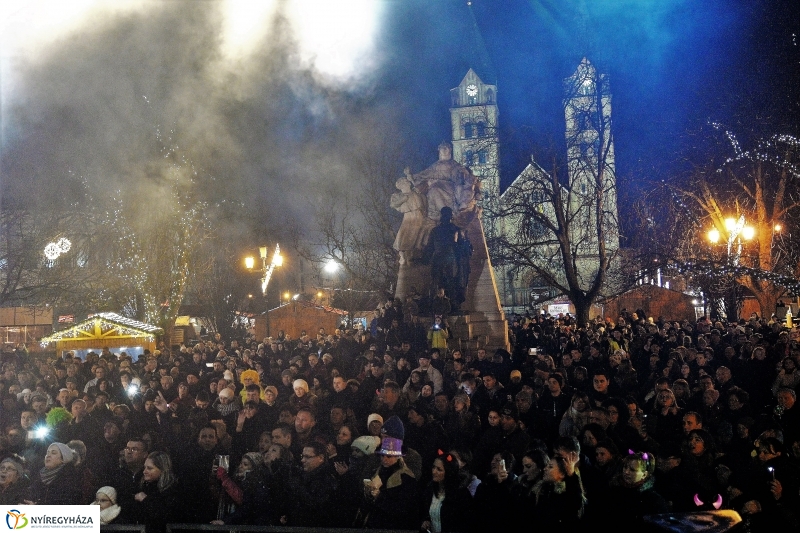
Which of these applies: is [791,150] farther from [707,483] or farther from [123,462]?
[123,462]

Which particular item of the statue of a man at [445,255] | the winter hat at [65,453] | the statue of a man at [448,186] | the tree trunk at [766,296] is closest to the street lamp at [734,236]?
the tree trunk at [766,296]

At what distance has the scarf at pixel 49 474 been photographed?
6035 millimetres

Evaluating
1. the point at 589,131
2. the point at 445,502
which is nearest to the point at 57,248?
the point at 589,131

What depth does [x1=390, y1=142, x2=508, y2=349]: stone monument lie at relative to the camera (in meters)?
13.8

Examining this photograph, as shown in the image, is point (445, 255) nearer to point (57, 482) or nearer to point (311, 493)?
point (311, 493)

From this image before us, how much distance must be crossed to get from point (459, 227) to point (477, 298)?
1.48 m

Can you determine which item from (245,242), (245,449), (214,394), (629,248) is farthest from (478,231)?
(245,242)

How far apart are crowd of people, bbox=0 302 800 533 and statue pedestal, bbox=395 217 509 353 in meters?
3.81

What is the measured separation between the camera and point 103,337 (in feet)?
55.7

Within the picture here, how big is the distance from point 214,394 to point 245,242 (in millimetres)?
31555

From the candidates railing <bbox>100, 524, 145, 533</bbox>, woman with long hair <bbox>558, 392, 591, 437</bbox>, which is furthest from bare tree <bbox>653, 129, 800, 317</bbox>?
railing <bbox>100, 524, 145, 533</bbox>

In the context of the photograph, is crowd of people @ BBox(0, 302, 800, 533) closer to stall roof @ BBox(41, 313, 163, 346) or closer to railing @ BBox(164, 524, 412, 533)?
railing @ BBox(164, 524, 412, 533)

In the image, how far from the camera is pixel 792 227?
75.6 ft

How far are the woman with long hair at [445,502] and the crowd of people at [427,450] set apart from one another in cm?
1
